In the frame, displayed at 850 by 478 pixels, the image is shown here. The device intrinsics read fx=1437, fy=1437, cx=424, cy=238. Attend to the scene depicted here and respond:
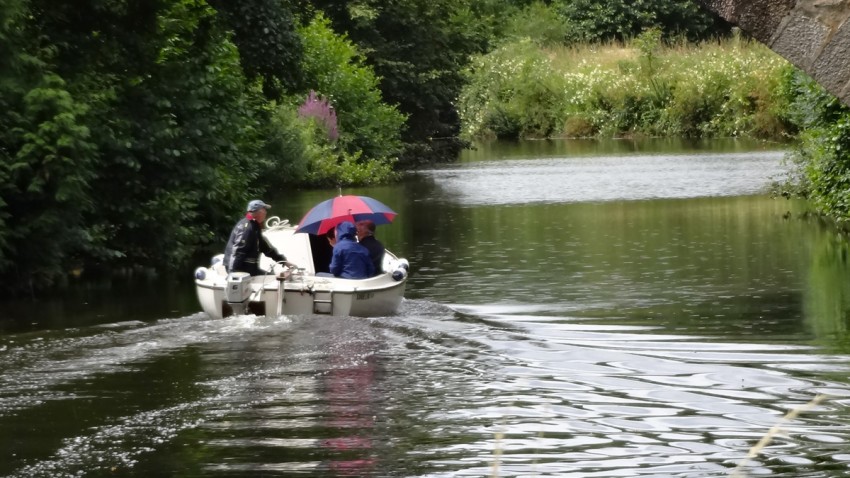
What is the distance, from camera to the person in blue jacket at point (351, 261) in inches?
623

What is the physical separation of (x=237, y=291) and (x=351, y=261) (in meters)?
1.42

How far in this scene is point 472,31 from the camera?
2042 inches

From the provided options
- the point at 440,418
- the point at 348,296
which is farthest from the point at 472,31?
the point at 440,418

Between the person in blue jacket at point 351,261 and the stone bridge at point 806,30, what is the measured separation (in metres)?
12.1

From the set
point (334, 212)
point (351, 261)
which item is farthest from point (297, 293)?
point (334, 212)

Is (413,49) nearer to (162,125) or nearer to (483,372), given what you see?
(162,125)

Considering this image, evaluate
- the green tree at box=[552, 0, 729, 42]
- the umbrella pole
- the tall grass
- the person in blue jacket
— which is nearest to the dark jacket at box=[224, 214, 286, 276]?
the umbrella pole

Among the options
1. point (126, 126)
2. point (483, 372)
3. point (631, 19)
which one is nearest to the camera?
point (483, 372)

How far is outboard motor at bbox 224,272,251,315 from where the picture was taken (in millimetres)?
15031

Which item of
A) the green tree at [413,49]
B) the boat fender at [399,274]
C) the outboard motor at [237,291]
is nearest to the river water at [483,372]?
the outboard motor at [237,291]

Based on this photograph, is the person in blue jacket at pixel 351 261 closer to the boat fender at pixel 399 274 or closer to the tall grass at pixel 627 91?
the boat fender at pixel 399 274

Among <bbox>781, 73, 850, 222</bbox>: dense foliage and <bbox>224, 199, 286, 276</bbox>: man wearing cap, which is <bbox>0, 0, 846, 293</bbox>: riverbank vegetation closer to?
<bbox>781, 73, 850, 222</bbox>: dense foliage

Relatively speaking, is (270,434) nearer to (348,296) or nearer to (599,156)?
(348,296)

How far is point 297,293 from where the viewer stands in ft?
49.7
